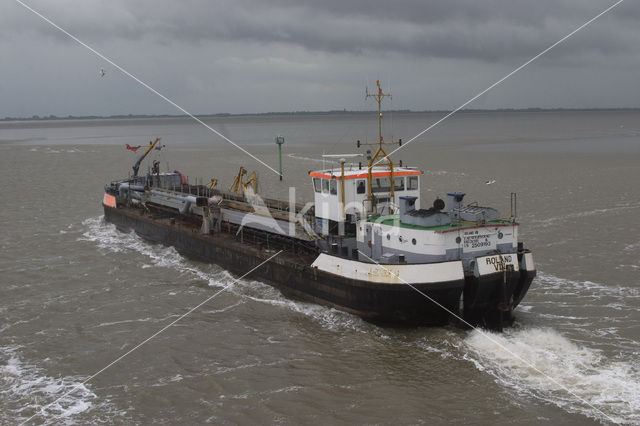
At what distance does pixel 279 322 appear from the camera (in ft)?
58.4

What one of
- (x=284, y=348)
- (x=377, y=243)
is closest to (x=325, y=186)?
(x=377, y=243)

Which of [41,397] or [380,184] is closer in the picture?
[41,397]

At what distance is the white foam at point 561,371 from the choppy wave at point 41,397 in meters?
9.05

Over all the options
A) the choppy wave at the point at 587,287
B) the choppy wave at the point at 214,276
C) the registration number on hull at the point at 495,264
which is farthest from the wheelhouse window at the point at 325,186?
the choppy wave at the point at 587,287

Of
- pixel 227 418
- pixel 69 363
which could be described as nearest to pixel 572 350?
pixel 227 418

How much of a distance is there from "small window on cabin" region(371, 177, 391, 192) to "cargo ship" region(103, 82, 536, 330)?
36 mm

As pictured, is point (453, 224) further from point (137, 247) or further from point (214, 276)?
point (137, 247)

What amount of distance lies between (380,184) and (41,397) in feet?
38.0

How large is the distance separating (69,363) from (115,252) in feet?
39.8

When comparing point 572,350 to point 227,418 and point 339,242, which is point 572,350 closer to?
point 339,242

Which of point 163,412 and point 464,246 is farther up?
point 464,246

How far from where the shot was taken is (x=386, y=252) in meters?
17.3

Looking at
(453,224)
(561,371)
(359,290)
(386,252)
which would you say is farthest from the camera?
(386,252)

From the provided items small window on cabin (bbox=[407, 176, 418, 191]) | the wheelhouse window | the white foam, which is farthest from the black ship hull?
small window on cabin (bbox=[407, 176, 418, 191])
